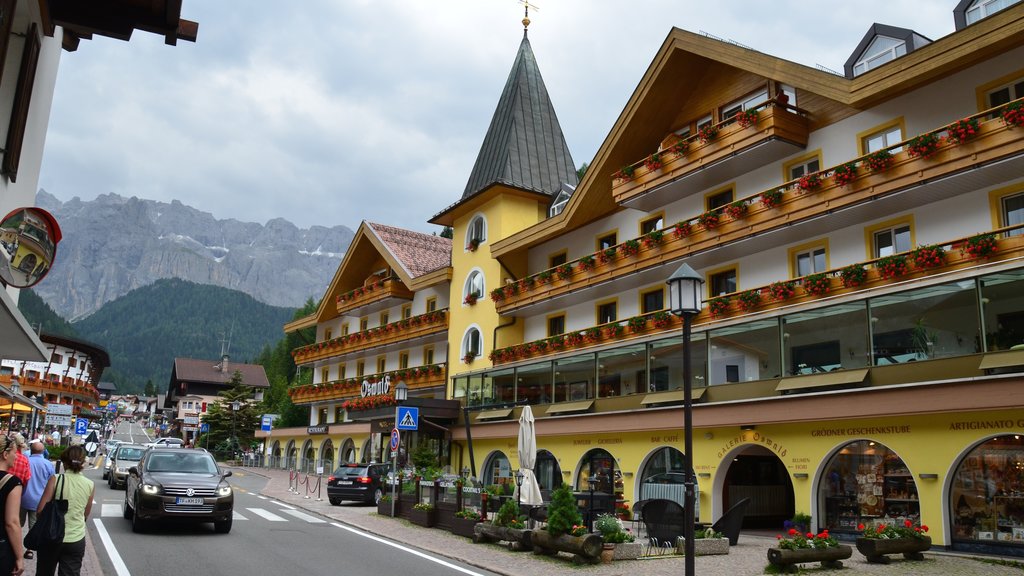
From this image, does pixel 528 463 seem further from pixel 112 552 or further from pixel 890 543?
pixel 112 552

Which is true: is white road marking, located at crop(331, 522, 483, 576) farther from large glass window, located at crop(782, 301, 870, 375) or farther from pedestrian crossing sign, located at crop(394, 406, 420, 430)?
large glass window, located at crop(782, 301, 870, 375)

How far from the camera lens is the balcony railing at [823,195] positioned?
18.1m

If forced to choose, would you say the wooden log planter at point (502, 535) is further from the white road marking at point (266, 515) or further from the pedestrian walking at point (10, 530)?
the pedestrian walking at point (10, 530)

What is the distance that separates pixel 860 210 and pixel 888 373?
Answer: 528 centimetres

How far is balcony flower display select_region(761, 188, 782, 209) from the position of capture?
22812 mm

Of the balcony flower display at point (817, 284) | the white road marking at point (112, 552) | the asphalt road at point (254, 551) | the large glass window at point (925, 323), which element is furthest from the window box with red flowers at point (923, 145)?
the white road marking at point (112, 552)

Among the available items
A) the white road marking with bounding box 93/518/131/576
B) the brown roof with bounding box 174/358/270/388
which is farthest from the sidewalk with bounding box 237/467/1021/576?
the brown roof with bounding box 174/358/270/388

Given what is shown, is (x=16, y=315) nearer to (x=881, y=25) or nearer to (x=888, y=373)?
(x=888, y=373)

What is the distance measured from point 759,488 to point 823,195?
8.34 metres

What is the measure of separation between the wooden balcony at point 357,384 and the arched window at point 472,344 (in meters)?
1.98

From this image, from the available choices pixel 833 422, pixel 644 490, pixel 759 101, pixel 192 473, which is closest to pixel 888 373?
pixel 833 422

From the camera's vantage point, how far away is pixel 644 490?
24.2 m

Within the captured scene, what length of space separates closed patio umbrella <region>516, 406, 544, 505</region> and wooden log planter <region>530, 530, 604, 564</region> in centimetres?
229

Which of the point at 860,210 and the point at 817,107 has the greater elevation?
the point at 817,107
